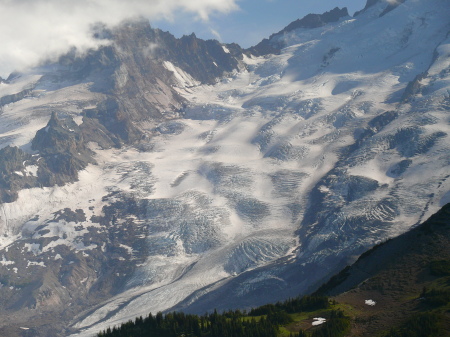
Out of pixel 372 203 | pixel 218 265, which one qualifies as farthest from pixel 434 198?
pixel 218 265

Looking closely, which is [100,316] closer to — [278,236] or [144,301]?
[144,301]

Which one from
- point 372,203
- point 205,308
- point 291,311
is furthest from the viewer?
point 372,203

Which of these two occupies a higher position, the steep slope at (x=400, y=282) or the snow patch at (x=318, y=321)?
the steep slope at (x=400, y=282)

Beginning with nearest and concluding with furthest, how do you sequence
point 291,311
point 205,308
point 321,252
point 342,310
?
point 342,310 → point 291,311 → point 205,308 → point 321,252

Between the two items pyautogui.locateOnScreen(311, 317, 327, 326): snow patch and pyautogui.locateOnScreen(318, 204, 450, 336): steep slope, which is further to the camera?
pyautogui.locateOnScreen(311, 317, 327, 326): snow patch

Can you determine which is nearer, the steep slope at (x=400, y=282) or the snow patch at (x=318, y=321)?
the steep slope at (x=400, y=282)

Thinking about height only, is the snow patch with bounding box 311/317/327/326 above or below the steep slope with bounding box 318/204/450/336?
below

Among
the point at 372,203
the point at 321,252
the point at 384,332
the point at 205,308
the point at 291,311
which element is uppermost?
the point at 372,203

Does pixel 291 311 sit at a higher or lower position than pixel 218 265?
lower

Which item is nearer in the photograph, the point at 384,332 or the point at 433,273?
the point at 384,332

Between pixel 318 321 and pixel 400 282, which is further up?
pixel 400 282

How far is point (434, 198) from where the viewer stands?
18775cm

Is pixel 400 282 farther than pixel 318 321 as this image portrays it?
Yes

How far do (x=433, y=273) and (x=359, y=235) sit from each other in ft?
327
